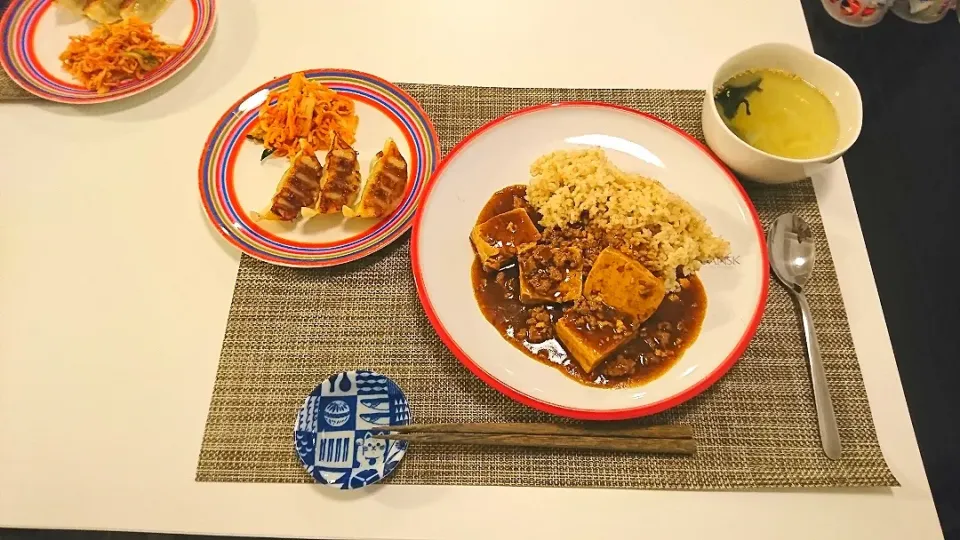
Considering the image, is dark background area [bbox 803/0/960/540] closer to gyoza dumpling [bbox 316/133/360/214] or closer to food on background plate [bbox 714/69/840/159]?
food on background plate [bbox 714/69/840/159]

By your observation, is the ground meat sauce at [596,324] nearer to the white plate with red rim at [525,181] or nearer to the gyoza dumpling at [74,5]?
the white plate with red rim at [525,181]

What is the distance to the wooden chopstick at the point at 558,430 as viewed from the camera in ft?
4.88

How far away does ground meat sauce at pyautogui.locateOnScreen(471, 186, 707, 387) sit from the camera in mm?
1527

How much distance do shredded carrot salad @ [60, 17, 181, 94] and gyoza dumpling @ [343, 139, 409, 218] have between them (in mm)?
1023

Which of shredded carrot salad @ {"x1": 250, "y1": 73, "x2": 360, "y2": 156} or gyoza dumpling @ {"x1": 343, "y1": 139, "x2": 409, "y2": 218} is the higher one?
shredded carrot salad @ {"x1": 250, "y1": 73, "x2": 360, "y2": 156}

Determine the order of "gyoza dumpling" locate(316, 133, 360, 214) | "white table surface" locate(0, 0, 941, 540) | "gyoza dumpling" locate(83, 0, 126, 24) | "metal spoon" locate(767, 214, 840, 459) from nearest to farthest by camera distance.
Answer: "white table surface" locate(0, 0, 941, 540) < "metal spoon" locate(767, 214, 840, 459) < "gyoza dumpling" locate(316, 133, 360, 214) < "gyoza dumpling" locate(83, 0, 126, 24)

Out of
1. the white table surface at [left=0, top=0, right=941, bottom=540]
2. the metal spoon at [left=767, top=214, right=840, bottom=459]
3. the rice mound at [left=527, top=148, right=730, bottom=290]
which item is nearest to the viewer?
the white table surface at [left=0, top=0, right=941, bottom=540]

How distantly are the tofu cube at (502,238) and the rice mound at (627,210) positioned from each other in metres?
0.11

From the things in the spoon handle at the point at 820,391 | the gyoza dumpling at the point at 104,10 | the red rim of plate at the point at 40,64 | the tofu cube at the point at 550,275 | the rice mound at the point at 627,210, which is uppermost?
the gyoza dumpling at the point at 104,10

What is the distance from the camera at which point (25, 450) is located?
5.01ft

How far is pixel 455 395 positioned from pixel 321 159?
95 centimetres

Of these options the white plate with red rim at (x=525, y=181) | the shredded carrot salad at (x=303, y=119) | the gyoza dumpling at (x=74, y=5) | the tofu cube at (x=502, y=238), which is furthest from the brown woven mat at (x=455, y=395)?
the gyoza dumpling at (x=74, y=5)

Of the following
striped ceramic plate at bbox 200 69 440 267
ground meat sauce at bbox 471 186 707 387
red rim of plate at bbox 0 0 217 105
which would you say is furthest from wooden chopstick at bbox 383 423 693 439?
red rim of plate at bbox 0 0 217 105

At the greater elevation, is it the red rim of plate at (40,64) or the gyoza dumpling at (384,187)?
the red rim of plate at (40,64)
